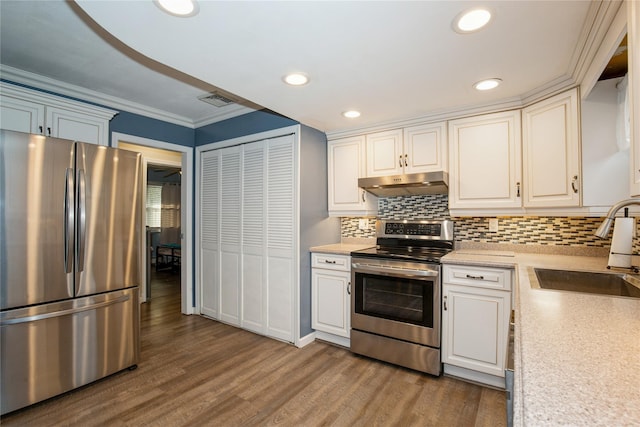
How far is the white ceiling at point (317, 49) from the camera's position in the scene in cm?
143

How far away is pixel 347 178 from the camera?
3.25m

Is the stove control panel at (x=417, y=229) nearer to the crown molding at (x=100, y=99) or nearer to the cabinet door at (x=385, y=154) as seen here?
the cabinet door at (x=385, y=154)

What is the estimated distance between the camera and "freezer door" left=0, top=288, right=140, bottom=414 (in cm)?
190

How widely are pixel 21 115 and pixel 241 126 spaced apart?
183cm

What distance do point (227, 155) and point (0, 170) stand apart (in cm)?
194

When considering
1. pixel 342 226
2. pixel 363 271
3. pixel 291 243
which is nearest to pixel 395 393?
pixel 363 271

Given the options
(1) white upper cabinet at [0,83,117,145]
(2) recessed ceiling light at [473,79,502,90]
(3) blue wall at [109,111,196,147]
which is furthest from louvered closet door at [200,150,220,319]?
(2) recessed ceiling light at [473,79,502,90]

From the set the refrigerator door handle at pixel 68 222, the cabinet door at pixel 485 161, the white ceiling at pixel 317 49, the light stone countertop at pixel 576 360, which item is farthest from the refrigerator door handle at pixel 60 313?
the cabinet door at pixel 485 161

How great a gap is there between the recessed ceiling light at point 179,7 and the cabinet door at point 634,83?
5.60ft

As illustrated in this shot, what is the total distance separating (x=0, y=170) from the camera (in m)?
1.87

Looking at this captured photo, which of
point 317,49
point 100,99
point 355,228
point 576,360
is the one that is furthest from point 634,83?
point 100,99

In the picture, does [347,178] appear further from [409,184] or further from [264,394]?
[264,394]

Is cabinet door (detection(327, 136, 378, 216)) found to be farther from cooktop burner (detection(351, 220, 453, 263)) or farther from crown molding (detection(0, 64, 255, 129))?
crown molding (detection(0, 64, 255, 129))

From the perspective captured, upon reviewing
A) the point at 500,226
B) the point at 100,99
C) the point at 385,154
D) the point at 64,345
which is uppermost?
the point at 100,99
